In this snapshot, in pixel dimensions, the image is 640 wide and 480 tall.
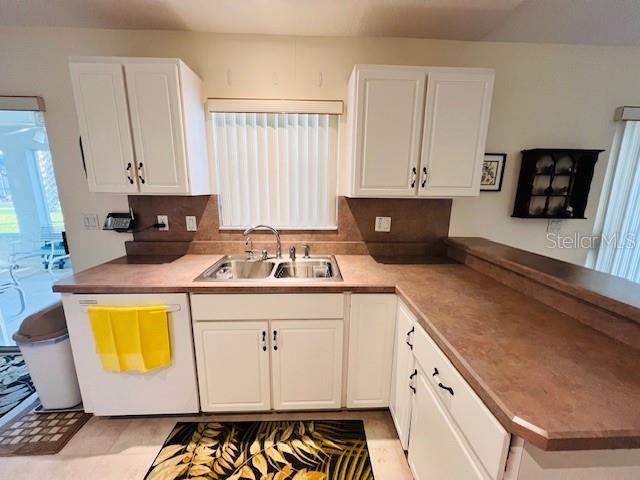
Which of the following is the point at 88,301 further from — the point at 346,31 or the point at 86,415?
the point at 346,31

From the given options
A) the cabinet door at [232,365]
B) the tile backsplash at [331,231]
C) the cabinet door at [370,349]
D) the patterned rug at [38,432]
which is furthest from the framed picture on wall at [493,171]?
the patterned rug at [38,432]

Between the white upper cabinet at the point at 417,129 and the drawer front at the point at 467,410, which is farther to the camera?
the white upper cabinet at the point at 417,129

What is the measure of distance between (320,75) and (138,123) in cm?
123

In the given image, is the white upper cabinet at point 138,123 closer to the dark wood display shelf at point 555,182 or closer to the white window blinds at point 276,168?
the white window blinds at point 276,168

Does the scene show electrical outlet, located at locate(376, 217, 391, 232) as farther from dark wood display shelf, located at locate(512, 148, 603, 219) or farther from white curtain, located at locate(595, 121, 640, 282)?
white curtain, located at locate(595, 121, 640, 282)

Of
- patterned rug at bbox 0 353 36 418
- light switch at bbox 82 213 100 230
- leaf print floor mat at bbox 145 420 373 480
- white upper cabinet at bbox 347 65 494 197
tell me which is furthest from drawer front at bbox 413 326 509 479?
patterned rug at bbox 0 353 36 418

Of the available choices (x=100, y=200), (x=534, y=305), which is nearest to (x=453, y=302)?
(x=534, y=305)

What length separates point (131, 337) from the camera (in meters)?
1.44

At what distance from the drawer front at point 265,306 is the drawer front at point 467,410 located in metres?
0.54

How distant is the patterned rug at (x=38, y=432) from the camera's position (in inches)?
57.2

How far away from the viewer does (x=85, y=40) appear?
1.78 m

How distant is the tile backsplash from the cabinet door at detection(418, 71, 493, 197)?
34cm

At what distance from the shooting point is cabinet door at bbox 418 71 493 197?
1.58 metres
